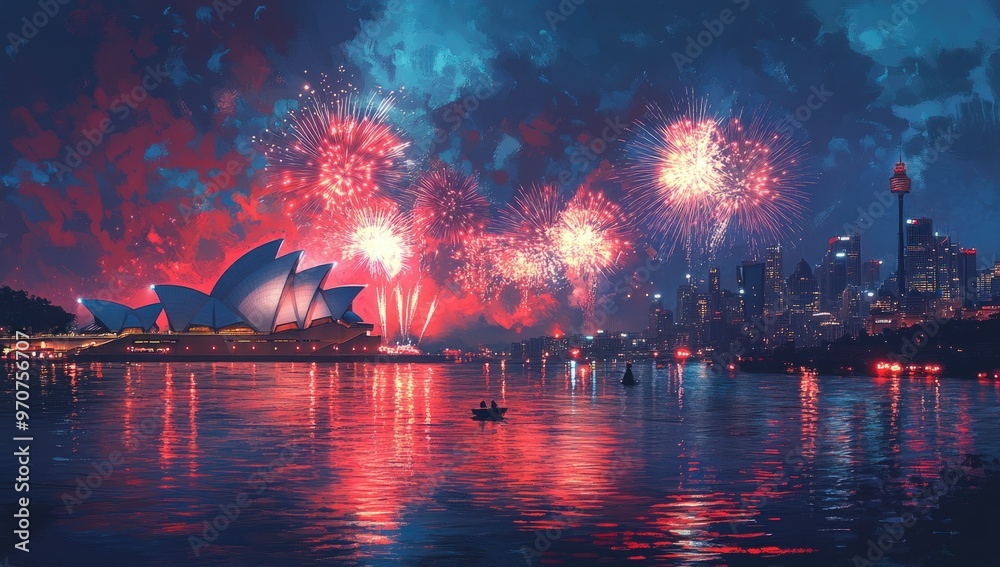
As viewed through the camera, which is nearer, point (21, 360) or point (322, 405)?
point (322, 405)

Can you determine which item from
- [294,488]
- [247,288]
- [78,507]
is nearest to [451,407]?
[294,488]

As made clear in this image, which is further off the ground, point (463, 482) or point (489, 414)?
point (489, 414)

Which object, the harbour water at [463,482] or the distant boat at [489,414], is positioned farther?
the distant boat at [489,414]

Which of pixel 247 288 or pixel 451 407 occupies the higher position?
pixel 247 288

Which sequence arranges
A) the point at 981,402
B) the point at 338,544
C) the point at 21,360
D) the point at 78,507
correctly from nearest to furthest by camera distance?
the point at 338,544 → the point at 78,507 → the point at 981,402 → the point at 21,360

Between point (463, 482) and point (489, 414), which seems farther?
point (489, 414)

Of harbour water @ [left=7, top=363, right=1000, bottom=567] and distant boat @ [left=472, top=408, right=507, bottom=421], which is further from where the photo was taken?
distant boat @ [left=472, top=408, right=507, bottom=421]

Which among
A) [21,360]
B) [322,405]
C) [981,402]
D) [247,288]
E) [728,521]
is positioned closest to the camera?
[728,521]

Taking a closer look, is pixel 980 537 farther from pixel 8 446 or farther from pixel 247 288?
pixel 247 288
